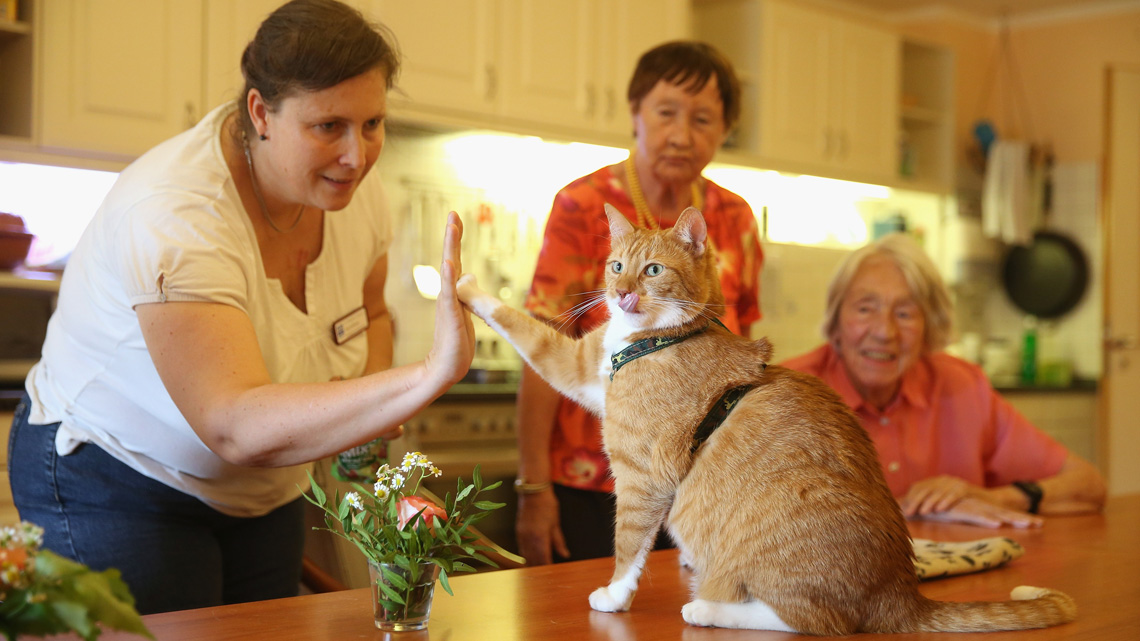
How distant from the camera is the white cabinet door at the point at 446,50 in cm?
336

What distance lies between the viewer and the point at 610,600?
3.42 ft

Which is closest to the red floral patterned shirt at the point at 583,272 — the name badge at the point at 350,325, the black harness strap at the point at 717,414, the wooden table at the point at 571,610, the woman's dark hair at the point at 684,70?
the woman's dark hair at the point at 684,70

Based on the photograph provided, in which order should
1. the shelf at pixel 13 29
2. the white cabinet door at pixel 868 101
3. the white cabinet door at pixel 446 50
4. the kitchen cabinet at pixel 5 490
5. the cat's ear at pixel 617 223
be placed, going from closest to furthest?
the cat's ear at pixel 617 223 → the kitchen cabinet at pixel 5 490 → the shelf at pixel 13 29 → the white cabinet door at pixel 446 50 → the white cabinet door at pixel 868 101

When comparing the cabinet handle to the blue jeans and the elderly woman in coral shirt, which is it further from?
the blue jeans

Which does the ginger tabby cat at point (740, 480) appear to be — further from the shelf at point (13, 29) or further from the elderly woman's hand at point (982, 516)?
the shelf at point (13, 29)

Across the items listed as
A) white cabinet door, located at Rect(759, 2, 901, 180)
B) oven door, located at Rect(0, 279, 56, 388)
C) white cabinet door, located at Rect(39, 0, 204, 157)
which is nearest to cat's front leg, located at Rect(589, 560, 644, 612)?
oven door, located at Rect(0, 279, 56, 388)

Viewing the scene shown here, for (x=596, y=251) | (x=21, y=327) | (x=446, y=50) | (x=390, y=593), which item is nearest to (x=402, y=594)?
(x=390, y=593)

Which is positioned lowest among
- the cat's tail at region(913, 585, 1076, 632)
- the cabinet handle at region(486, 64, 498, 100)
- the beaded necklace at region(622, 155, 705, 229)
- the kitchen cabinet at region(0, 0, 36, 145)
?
the cat's tail at region(913, 585, 1076, 632)

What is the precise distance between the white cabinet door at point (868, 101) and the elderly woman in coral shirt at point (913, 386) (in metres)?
2.63

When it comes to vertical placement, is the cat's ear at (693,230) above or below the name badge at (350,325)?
above

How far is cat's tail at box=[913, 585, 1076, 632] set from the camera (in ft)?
3.27

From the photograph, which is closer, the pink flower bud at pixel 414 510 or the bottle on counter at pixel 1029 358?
the pink flower bud at pixel 414 510

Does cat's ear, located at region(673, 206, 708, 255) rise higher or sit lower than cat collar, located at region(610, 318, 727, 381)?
higher

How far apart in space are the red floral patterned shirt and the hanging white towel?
12.4 feet
